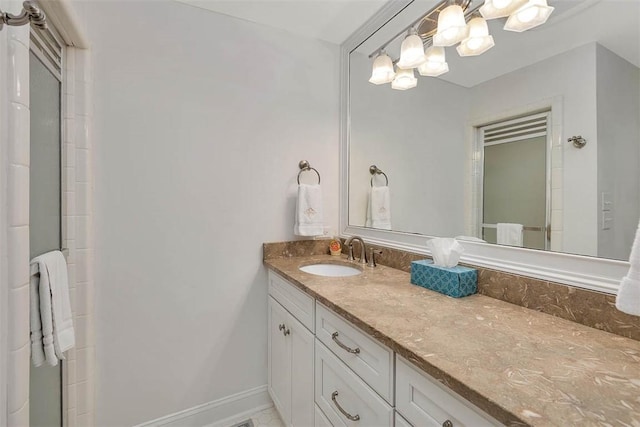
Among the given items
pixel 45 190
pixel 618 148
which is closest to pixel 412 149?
pixel 618 148

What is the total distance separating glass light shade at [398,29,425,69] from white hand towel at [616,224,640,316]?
115 cm

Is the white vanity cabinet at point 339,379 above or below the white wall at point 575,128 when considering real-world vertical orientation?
below

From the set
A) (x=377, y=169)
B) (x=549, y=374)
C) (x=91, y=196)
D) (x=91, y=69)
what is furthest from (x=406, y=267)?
(x=91, y=69)

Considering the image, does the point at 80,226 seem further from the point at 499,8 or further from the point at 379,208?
the point at 499,8

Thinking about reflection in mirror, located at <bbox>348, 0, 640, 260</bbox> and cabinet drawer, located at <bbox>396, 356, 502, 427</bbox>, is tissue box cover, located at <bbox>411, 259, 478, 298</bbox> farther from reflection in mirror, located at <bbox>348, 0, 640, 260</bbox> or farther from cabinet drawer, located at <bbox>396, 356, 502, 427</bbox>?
cabinet drawer, located at <bbox>396, 356, 502, 427</bbox>

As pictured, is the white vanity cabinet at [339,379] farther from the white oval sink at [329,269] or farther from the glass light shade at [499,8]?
the glass light shade at [499,8]

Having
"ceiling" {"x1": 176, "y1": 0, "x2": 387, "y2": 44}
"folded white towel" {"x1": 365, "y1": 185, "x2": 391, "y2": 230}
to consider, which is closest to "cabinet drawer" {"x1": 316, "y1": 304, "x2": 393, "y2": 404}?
"folded white towel" {"x1": 365, "y1": 185, "x2": 391, "y2": 230}

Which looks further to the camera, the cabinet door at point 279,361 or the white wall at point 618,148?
the cabinet door at point 279,361

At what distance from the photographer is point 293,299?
1.35 metres

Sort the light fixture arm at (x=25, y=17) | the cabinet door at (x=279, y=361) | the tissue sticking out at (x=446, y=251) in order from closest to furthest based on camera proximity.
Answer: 1. the light fixture arm at (x=25, y=17)
2. the tissue sticking out at (x=446, y=251)
3. the cabinet door at (x=279, y=361)

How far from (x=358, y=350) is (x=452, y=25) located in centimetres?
125

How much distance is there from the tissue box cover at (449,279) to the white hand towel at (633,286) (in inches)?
20.6

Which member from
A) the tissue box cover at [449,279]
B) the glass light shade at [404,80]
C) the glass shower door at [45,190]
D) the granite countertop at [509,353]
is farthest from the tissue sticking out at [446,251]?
the glass shower door at [45,190]

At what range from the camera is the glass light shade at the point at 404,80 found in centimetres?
150
